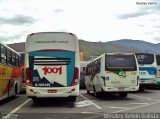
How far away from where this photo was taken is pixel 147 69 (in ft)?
101

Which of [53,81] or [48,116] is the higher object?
[53,81]

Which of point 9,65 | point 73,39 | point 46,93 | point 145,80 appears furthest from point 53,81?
point 145,80

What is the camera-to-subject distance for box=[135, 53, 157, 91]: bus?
3055 centimetres

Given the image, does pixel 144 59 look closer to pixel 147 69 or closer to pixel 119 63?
pixel 147 69

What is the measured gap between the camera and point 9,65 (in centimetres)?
2102

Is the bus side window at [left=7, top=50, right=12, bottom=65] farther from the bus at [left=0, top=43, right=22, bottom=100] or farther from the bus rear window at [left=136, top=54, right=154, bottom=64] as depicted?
the bus rear window at [left=136, top=54, right=154, bottom=64]

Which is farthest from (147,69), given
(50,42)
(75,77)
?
(50,42)

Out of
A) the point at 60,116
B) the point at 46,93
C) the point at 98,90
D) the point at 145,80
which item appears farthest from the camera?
the point at 145,80

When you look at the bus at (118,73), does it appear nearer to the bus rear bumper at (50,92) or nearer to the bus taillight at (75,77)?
the bus taillight at (75,77)

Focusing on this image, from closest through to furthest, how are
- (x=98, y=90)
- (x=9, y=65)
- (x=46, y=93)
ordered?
(x=46, y=93)
(x=9, y=65)
(x=98, y=90)

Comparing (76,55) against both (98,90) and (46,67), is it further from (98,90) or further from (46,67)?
(98,90)

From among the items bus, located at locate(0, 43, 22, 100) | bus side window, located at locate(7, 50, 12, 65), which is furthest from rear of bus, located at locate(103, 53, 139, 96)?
bus side window, located at locate(7, 50, 12, 65)

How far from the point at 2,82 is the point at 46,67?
2.26 m

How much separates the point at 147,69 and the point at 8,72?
1326 cm
